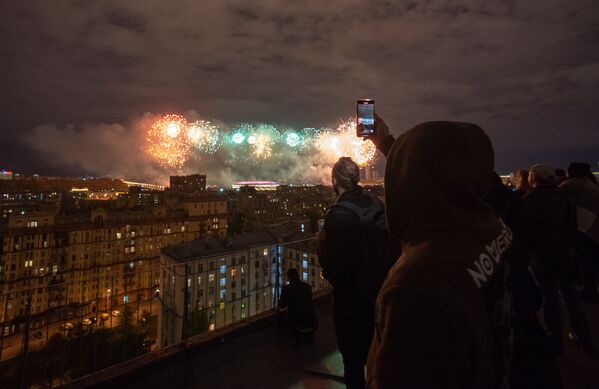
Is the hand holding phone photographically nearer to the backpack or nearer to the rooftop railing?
the backpack

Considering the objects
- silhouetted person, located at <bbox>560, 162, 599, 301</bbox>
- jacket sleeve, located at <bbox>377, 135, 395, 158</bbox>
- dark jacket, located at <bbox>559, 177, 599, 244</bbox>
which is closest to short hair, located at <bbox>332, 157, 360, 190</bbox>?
jacket sleeve, located at <bbox>377, 135, 395, 158</bbox>

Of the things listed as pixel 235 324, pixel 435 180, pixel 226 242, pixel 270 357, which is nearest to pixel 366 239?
pixel 435 180

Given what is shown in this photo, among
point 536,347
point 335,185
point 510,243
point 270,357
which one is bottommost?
point 270,357

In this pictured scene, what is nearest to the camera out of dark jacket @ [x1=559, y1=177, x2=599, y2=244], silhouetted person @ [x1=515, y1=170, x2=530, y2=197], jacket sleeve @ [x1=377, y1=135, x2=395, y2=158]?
jacket sleeve @ [x1=377, y1=135, x2=395, y2=158]

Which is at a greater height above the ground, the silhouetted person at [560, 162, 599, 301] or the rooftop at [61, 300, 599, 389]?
the silhouetted person at [560, 162, 599, 301]

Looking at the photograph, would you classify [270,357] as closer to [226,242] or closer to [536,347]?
[536,347]

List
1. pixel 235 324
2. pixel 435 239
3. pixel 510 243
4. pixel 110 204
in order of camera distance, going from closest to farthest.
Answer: pixel 435 239 < pixel 510 243 < pixel 235 324 < pixel 110 204

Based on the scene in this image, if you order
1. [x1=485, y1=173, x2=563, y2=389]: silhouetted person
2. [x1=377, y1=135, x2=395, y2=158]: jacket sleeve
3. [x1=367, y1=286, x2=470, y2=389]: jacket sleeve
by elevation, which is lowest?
[x1=485, y1=173, x2=563, y2=389]: silhouetted person
